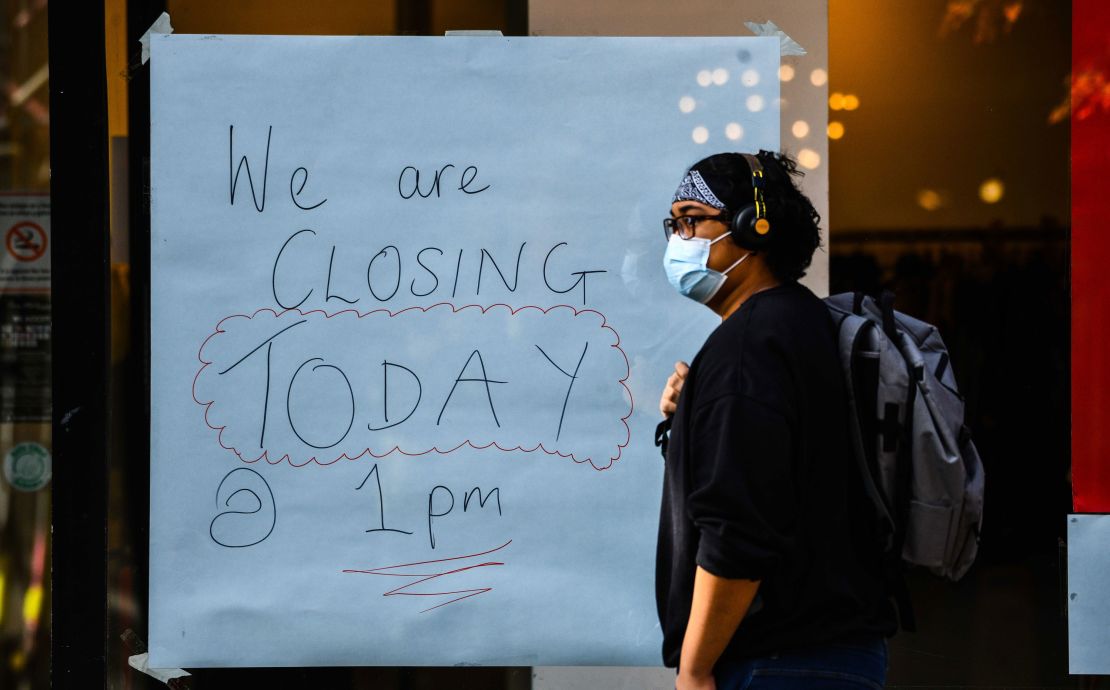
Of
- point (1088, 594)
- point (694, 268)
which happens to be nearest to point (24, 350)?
point (694, 268)

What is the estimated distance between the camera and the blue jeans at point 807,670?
1.98m

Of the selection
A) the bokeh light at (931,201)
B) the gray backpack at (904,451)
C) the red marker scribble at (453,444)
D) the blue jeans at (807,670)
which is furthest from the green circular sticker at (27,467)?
the bokeh light at (931,201)

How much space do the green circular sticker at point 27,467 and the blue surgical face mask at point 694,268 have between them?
2.34 meters

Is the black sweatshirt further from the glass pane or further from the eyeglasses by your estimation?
the glass pane

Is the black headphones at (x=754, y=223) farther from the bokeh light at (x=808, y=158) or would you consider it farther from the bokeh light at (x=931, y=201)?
the bokeh light at (x=931, y=201)

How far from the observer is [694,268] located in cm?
220

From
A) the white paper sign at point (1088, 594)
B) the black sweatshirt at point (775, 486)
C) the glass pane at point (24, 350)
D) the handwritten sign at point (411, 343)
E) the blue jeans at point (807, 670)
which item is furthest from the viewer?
the glass pane at point (24, 350)

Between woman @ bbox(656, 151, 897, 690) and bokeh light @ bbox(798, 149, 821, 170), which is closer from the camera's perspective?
woman @ bbox(656, 151, 897, 690)

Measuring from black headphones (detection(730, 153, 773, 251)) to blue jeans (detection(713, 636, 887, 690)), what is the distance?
2.44ft

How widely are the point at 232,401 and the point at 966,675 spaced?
2186 millimetres

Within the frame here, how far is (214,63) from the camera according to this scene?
2.97 meters

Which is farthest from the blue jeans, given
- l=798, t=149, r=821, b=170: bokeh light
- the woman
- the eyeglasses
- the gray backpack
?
l=798, t=149, r=821, b=170: bokeh light

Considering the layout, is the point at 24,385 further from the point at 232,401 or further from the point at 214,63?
the point at 214,63

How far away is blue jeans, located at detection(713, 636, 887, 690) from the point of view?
6.48ft
